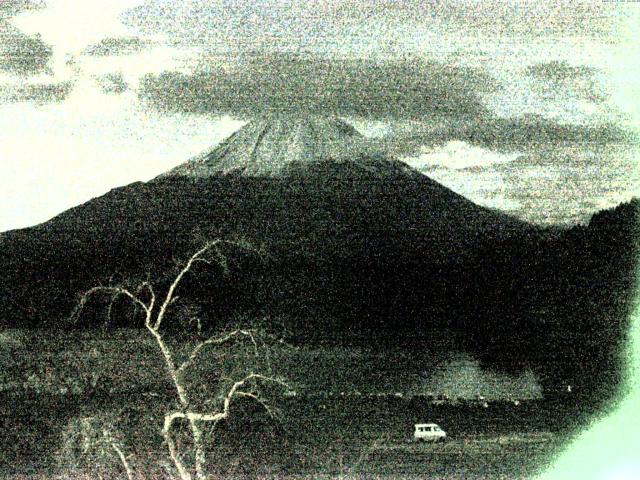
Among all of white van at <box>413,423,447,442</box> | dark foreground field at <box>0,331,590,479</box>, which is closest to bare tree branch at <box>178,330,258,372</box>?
dark foreground field at <box>0,331,590,479</box>

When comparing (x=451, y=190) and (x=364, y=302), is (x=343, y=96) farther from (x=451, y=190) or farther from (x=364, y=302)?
(x=364, y=302)

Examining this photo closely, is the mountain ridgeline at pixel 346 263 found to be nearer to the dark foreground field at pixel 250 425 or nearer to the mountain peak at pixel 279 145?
the mountain peak at pixel 279 145

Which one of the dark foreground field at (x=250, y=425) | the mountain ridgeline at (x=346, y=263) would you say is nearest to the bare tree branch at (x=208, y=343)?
the mountain ridgeline at (x=346, y=263)

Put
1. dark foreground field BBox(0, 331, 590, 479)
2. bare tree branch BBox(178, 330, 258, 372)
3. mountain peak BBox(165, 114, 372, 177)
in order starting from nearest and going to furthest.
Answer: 1. bare tree branch BBox(178, 330, 258, 372)
2. dark foreground field BBox(0, 331, 590, 479)
3. mountain peak BBox(165, 114, 372, 177)

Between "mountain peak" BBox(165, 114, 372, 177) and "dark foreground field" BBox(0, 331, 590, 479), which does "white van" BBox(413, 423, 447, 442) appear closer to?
"dark foreground field" BBox(0, 331, 590, 479)

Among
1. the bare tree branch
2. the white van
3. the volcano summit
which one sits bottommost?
the white van
